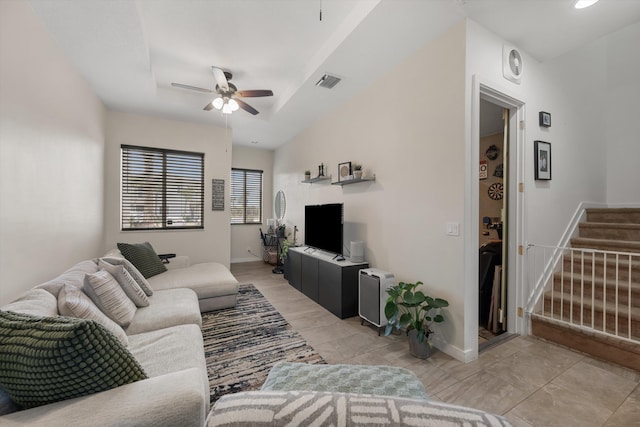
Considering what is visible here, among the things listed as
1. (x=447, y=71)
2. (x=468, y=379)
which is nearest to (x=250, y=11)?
(x=447, y=71)

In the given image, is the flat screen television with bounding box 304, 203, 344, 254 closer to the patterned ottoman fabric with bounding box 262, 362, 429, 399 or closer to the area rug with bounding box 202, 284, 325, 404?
the area rug with bounding box 202, 284, 325, 404

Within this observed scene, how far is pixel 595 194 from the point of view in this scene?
3438 mm

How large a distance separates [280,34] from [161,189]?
325 centimetres

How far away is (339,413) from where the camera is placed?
57 cm

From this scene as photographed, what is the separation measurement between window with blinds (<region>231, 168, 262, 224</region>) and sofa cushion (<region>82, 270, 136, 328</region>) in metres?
4.45

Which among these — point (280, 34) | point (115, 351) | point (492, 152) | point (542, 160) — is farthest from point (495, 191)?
point (115, 351)

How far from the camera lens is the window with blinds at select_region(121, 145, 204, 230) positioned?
4199mm

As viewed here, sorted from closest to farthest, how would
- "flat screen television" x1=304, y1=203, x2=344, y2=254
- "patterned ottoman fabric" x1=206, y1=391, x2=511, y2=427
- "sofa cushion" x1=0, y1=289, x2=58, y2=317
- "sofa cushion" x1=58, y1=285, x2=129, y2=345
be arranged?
1. "patterned ottoman fabric" x1=206, y1=391, x2=511, y2=427
2. "sofa cushion" x1=0, y1=289, x2=58, y2=317
3. "sofa cushion" x1=58, y1=285, x2=129, y2=345
4. "flat screen television" x1=304, y1=203, x2=344, y2=254

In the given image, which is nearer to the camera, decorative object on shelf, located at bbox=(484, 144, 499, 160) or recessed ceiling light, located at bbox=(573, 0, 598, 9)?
recessed ceiling light, located at bbox=(573, 0, 598, 9)

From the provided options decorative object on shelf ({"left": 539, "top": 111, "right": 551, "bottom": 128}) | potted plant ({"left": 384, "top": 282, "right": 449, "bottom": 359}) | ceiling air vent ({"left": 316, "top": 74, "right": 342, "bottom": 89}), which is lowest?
potted plant ({"left": 384, "top": 282, "right": 449, "bottom": 359})

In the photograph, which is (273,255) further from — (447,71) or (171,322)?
(447,71)

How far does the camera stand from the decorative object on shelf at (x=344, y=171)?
3444 mm

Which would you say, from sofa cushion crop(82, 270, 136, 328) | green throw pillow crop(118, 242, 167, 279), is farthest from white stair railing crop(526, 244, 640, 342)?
green throw pillow crop(118, 242, 167, 279)

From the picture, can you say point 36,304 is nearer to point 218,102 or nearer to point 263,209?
point 218,102
